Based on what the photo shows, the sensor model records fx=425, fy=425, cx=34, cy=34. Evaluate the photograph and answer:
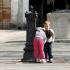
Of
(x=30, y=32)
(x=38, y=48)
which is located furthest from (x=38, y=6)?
(x=38, y=48)

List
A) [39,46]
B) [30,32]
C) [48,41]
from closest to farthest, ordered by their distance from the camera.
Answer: [39,46] < [48,41] < [30,32]

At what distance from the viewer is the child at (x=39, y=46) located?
14270 mm

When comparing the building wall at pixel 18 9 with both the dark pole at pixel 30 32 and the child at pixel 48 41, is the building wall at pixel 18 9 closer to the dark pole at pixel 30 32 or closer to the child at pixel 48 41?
the dark pole at pixel 30 32

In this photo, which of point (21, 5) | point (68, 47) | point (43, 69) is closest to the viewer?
point (43, 69)

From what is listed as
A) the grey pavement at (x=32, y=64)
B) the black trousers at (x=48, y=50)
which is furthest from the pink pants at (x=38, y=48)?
the grey pavement at (x=32, y=64)

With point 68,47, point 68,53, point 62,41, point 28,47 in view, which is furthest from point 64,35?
point 28,47

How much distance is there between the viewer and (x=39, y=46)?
563 inches

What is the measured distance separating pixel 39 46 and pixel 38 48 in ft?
0.29

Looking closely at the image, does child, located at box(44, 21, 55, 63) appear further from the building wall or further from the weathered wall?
the building wall

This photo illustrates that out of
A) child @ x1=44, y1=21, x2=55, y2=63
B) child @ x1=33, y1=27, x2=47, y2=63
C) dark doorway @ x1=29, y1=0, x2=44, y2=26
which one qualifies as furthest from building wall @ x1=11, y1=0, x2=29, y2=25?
child @ x1=33, y1=27, x2=47, y2=63

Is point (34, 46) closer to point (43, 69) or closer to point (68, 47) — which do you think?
point (43, 69)

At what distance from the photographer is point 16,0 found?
108ft

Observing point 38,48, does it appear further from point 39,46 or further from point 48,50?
point 48,50

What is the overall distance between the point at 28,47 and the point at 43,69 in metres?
2.34
